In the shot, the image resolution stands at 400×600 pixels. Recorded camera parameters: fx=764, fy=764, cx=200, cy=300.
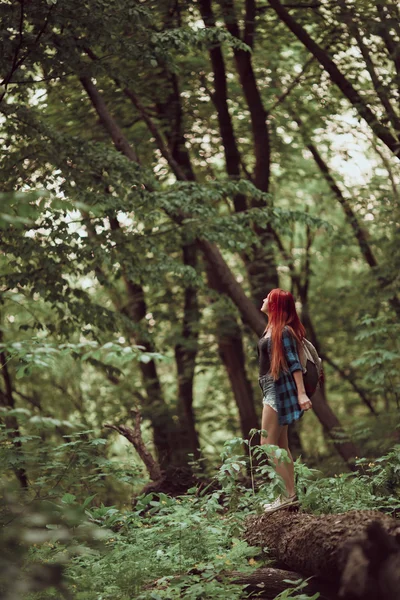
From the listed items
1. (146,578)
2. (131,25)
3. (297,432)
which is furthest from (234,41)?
(297,432)

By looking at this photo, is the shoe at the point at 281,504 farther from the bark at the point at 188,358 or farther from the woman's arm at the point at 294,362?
the bark at the point at 188,358

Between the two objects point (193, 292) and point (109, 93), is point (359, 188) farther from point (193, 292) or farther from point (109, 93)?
point (109, 93)

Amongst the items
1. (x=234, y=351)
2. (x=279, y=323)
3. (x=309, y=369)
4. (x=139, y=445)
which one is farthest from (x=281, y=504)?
(x=234, y=351)

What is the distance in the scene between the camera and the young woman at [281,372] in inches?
268

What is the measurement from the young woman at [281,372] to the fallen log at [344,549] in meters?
1.01

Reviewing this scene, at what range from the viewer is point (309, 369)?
698 cm

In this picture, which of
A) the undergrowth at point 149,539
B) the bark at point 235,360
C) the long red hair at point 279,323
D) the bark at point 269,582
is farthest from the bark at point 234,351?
the bark at point 269,582

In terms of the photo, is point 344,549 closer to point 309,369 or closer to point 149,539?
point 149,539

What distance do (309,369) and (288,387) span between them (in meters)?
0.30

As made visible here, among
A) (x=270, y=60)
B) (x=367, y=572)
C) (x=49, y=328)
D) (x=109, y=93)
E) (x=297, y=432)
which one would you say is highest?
(x=270, y=60)

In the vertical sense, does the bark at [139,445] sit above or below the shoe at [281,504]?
above

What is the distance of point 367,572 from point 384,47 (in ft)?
33.2

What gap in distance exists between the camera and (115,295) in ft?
68.9

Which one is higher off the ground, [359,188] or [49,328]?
[359,188]
